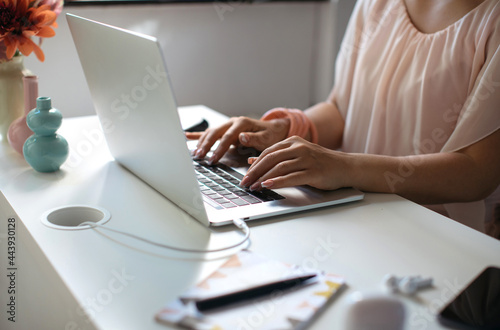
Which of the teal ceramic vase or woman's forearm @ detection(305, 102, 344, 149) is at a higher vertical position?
the teal ceramic vase

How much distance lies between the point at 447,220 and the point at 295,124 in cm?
49

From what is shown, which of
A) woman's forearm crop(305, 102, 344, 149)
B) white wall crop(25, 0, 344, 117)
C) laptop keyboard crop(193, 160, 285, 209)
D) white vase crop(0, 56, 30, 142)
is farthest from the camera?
white wall crop(25, 0, 344, 117)

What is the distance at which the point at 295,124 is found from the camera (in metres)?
1.26

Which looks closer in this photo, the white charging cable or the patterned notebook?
the patterned notebook

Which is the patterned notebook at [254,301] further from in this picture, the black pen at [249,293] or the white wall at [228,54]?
the white wall at [228,54]

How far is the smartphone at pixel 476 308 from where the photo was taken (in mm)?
566

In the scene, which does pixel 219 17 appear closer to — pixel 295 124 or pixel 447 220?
pixel 295 124

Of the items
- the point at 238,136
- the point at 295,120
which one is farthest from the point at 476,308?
the point at 295,120

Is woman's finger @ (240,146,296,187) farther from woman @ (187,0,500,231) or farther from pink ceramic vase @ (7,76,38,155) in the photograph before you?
pink ceramic vase @ (7,76,38,155)

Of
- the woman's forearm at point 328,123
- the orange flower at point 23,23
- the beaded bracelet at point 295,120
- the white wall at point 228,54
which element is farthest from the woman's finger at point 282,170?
the white wall at point 228,54

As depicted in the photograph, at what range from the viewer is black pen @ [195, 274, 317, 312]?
1.92ft

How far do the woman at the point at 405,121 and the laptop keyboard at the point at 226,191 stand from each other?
21 millimetres

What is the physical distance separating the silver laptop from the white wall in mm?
1310

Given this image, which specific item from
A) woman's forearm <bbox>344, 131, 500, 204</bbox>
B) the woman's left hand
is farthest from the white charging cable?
woman's forearm <bbox>344, 131, 500, 204</bbox>
